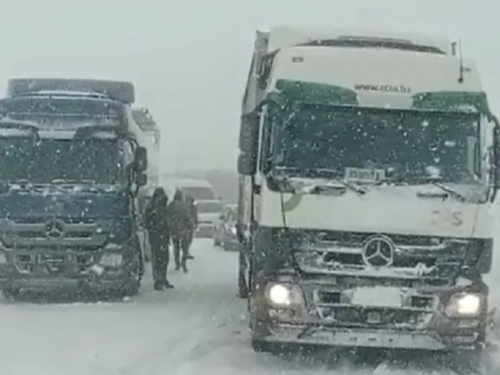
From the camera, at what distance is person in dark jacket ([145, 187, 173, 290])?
18.7m

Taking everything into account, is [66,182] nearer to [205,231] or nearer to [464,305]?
[464,305]

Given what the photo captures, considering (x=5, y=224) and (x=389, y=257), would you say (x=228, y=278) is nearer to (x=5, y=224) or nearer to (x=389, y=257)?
(x=5, y=224)

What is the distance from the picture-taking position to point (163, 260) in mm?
18766

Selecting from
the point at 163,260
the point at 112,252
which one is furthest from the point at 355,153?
the point at 163,260

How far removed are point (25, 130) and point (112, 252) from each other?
2247 mm

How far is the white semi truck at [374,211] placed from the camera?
11.0 metres

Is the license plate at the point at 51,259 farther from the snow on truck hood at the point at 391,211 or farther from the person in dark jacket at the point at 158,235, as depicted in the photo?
the snow on truck hood at the point at 391,211

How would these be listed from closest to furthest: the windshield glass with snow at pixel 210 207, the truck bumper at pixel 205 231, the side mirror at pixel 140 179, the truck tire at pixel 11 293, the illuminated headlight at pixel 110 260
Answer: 1. the illuminated headlight at pixel 110 260
2. the truck tire at pixel 11 293
3. the side mirror at pixel 140 179
4. the windshield glass with snow at pixel 210 207
5. the truck bumper at pixel 205 231

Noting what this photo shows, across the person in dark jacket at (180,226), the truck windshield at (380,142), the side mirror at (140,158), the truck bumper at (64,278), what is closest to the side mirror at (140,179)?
the side mirror at (140,158)

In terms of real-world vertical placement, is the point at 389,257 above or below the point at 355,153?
below

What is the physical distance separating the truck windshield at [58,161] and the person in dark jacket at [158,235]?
2107 mm

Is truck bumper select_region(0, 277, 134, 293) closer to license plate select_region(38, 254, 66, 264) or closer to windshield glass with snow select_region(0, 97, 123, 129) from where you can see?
license plate select_region(38, 254, 66, 264)

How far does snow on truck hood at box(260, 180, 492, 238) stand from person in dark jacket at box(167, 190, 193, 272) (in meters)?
8.74

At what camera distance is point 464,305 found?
1101cm
